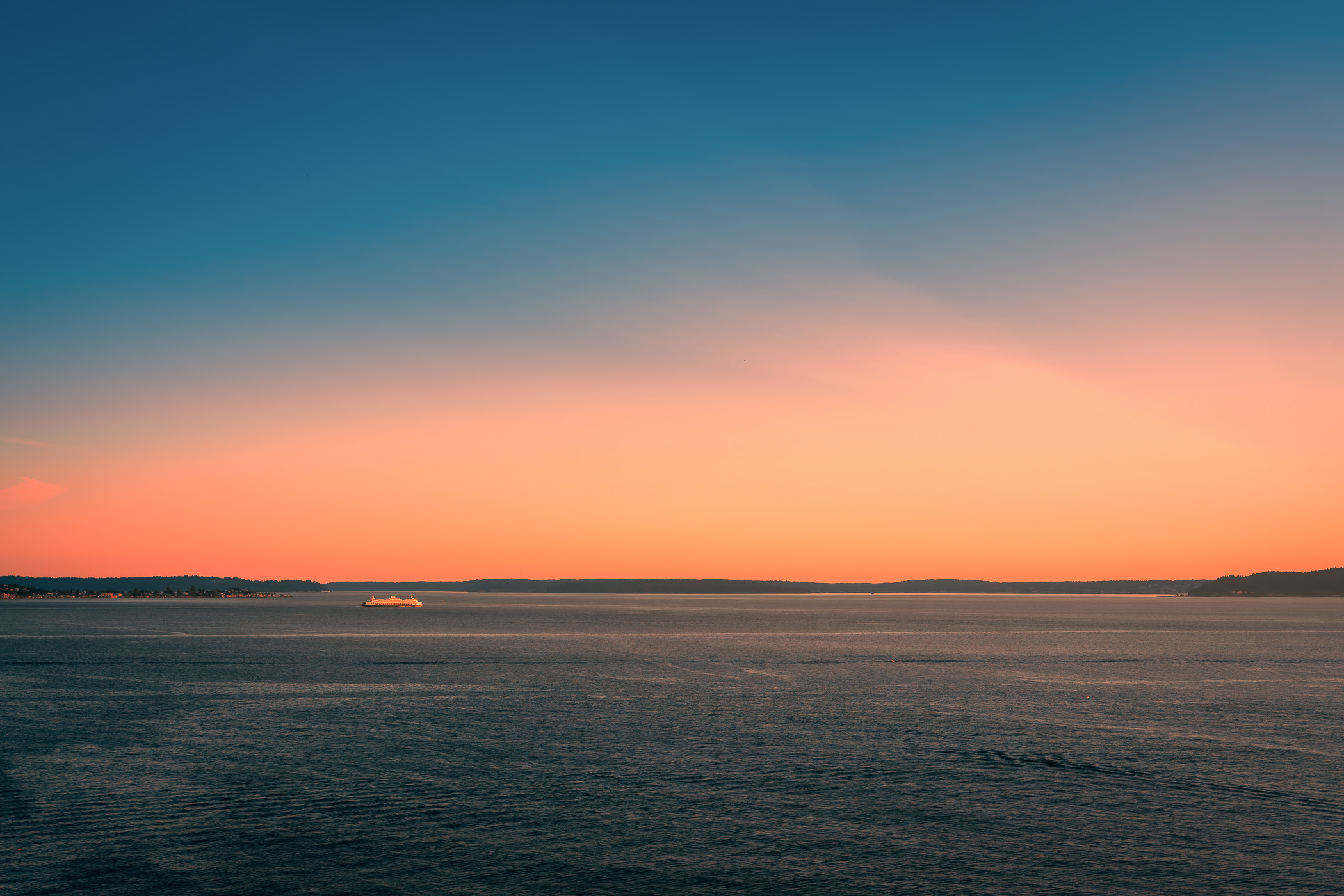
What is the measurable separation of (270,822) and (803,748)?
23.2 m

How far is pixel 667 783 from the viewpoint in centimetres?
3444

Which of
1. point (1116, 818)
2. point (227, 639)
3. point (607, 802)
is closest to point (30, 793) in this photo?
point (607, 802)

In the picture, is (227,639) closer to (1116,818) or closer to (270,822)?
(270,822)

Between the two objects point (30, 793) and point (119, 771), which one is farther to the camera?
point (119, 771)

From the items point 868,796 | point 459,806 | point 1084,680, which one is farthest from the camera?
point 1084,680

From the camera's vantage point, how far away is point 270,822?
2845 centimetres

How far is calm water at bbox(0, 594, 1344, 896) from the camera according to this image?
24.0 m

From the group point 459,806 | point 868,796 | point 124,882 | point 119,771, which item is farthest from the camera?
point 119,771

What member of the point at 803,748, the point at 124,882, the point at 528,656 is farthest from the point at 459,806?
the point at 528,656

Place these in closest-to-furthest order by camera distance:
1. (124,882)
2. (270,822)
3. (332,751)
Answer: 1. (124,882)
2. (270,822)
3. (332,751)

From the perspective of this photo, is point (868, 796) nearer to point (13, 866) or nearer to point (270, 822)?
point (270, 822)

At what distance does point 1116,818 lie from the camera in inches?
1160

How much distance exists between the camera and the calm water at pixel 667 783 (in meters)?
24.0

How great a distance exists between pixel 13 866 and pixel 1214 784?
39.2 m
